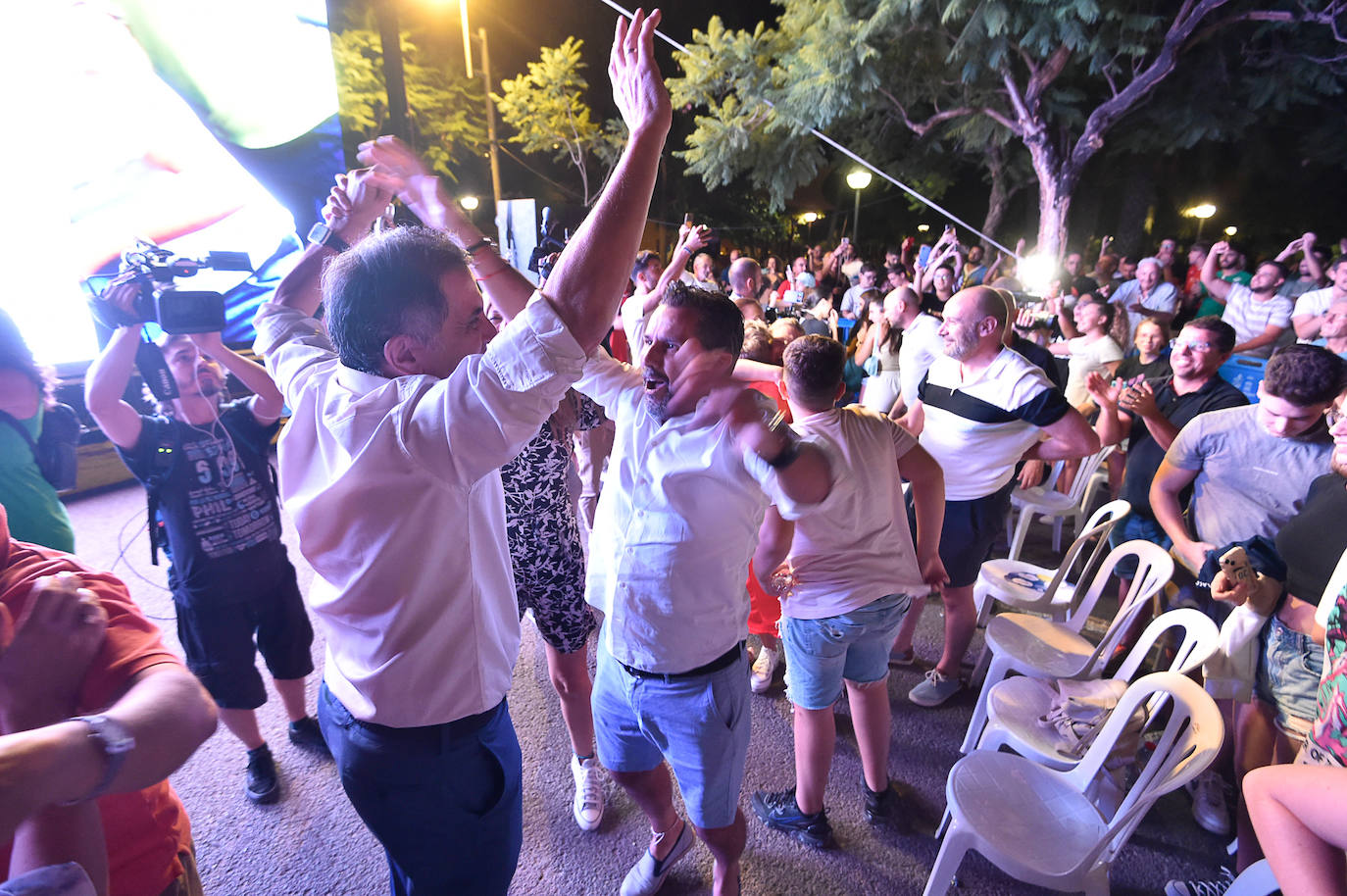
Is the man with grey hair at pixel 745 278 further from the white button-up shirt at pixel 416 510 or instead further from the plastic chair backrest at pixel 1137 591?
the white button-up shirt at pixel 416 510

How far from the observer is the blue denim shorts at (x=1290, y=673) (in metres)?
1.86

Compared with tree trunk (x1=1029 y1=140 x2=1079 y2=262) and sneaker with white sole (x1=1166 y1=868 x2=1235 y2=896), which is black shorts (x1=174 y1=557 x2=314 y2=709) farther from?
tree trunk (x1=1029 y1=140 x2=1079 y2=262)

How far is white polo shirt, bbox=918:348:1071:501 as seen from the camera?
262 centimetres

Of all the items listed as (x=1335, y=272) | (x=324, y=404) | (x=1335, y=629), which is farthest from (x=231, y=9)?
(x=1335, y=272)

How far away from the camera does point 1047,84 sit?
32.7 ft

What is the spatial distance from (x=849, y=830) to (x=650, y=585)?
1.52m

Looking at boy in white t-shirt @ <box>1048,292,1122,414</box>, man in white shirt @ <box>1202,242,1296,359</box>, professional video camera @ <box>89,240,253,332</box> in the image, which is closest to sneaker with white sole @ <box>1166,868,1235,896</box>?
boy in white t-shirt @ <box>1048,292,1122,414</box>

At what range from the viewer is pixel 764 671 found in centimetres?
310

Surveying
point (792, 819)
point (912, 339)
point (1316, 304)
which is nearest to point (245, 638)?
point (792, 819)

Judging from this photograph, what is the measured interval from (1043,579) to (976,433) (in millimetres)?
888

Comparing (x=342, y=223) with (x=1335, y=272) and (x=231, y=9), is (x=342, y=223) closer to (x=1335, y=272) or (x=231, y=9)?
(x=1335, y=272)

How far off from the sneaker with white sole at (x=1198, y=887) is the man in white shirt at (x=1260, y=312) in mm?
4810

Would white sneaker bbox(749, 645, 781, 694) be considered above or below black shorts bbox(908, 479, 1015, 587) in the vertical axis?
below

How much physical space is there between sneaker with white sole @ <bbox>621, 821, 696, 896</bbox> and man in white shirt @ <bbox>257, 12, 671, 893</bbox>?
2.90 feet
